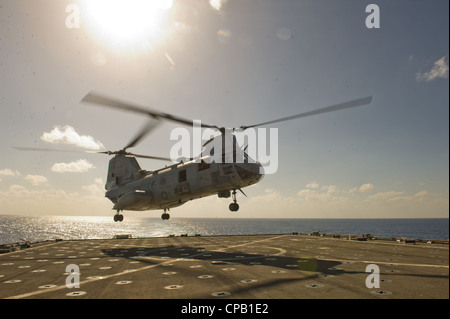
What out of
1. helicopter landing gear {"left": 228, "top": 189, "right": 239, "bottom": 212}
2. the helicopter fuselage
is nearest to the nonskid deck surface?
helicopter landing gear {"left": 228, "top": 189, "right": 239, "bottom": 212}

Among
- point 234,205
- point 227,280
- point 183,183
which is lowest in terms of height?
point 227,280

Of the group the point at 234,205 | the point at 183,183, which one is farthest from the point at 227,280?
the point at 183,183

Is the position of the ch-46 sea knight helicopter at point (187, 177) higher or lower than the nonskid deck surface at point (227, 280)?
higher

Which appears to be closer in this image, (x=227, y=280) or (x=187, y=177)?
(x=227, y=280)

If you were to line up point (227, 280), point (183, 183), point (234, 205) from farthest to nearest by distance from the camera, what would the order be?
point (183, 183) → point (234, 205) → point (227, 280)

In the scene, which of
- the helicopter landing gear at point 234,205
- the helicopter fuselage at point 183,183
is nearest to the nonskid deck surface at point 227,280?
the helicopter landing gear at point 234,205

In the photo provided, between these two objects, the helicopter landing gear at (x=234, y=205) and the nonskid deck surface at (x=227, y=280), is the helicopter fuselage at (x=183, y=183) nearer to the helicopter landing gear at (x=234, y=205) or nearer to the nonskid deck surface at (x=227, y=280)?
the helicopter landing gear at (x=234, y=205)

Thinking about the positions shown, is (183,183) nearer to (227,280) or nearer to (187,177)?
(187,177)

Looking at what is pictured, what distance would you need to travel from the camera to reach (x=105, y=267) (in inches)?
574

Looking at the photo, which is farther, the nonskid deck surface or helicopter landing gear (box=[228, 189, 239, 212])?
helicopter landing gear (box=[228, 189, 239, 212])

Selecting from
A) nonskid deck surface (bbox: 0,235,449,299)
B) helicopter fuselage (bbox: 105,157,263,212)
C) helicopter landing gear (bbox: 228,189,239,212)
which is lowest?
nonskid deck surface (bbox: 0,235,449,299)

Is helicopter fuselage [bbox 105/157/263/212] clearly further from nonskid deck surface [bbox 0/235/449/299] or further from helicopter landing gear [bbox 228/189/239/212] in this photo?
nonskid deck surface [bbox 0/235/449/299]
